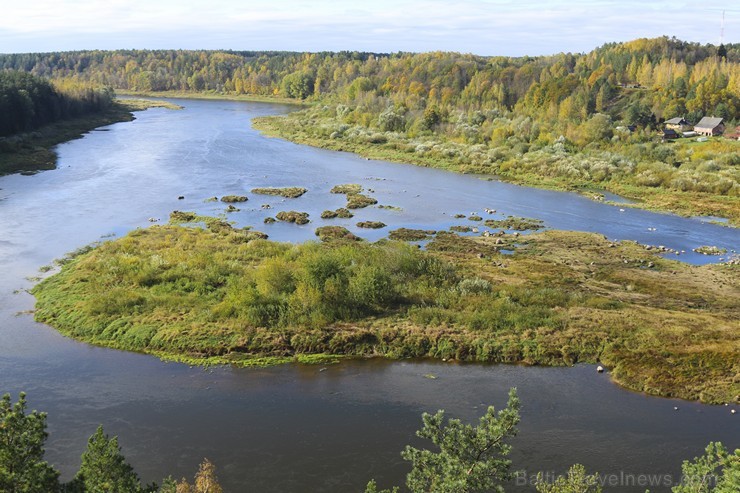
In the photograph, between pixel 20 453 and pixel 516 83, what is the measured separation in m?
107

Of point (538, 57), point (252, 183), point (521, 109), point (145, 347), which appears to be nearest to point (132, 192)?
point (252, 183)

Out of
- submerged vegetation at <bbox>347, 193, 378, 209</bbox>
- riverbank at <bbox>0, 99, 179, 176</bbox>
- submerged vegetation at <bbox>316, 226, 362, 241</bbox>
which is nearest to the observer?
submerged vegetation at <bbox>316, 226, 362, 241</bbox>

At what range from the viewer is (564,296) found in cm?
3048

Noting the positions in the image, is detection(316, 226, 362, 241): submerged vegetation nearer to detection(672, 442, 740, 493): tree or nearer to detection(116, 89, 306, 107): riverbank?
detection(672, 442, 740, 493): tree

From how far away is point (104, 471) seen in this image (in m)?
11.5

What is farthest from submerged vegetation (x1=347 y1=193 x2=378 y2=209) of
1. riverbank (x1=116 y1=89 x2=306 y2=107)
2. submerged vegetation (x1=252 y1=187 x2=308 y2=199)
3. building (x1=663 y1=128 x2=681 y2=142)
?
riverbank (x1=116 y1=89 x2=306 y2=107)

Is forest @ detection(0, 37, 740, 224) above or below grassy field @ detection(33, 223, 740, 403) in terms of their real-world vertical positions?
above

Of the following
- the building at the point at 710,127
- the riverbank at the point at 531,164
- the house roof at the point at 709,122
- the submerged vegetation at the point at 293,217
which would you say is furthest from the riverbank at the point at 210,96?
the submerged vegetation at the point at 293,217

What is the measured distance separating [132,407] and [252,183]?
40.0m

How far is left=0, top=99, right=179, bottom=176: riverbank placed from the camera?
6412 centimetres

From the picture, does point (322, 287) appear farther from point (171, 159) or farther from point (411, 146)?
point (411, 146)

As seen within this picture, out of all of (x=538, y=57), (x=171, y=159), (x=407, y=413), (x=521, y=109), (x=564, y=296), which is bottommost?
(x=407, y=413)

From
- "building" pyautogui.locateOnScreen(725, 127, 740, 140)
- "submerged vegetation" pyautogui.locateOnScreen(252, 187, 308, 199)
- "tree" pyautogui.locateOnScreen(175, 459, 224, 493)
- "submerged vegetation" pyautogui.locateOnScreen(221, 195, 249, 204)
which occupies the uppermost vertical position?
"building" pyautogui.locateOnScreen(725, 127, 740, 140)

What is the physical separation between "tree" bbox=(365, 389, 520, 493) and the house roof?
257ft
